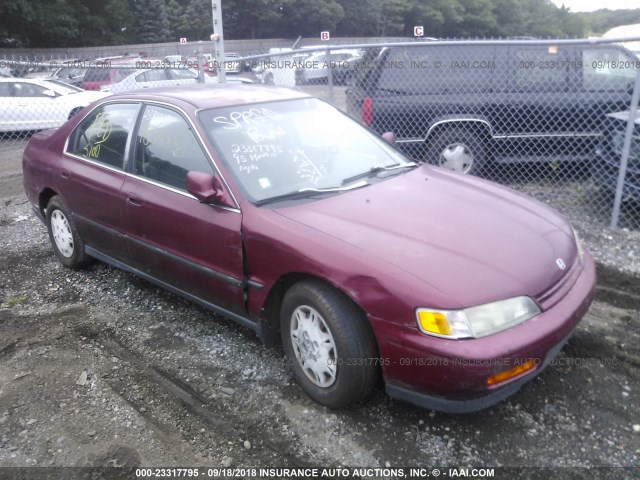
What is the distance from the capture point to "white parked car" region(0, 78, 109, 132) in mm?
11852

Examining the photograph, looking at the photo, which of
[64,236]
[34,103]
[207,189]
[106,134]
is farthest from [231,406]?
[34,103]

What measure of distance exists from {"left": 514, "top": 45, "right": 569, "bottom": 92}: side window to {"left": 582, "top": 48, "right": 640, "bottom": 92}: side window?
0.84 ft

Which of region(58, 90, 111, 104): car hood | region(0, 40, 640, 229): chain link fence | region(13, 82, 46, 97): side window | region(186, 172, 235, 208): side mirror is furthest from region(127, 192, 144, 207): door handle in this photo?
region(13, 82, 46, 97): side window

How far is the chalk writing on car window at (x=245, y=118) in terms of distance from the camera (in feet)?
11.5

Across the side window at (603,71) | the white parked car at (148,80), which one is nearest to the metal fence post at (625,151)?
the side window at (603,71)

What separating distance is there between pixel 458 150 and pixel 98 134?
4.11m

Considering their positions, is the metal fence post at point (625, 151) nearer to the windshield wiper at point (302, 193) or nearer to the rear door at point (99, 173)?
the windshield wiper at point (302, 193)

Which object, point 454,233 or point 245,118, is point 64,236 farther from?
point 454,233

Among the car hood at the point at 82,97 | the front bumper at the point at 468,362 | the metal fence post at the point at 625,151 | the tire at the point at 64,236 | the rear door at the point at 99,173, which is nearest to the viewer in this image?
the front bumper at the point at 468,362

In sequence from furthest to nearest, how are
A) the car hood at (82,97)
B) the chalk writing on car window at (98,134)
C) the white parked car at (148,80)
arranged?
the white parked car at (148,80)
the car hood at (82,97)
the chalk writing on car window at (98,134)

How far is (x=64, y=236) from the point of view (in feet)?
15.6

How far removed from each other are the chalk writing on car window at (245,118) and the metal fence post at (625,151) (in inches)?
129

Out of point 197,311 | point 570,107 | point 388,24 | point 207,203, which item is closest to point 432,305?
point 207,203

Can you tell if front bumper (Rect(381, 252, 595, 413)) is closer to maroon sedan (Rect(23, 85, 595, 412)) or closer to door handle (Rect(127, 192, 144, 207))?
maroon sedan (Rect(23, 85, 595, 412))
